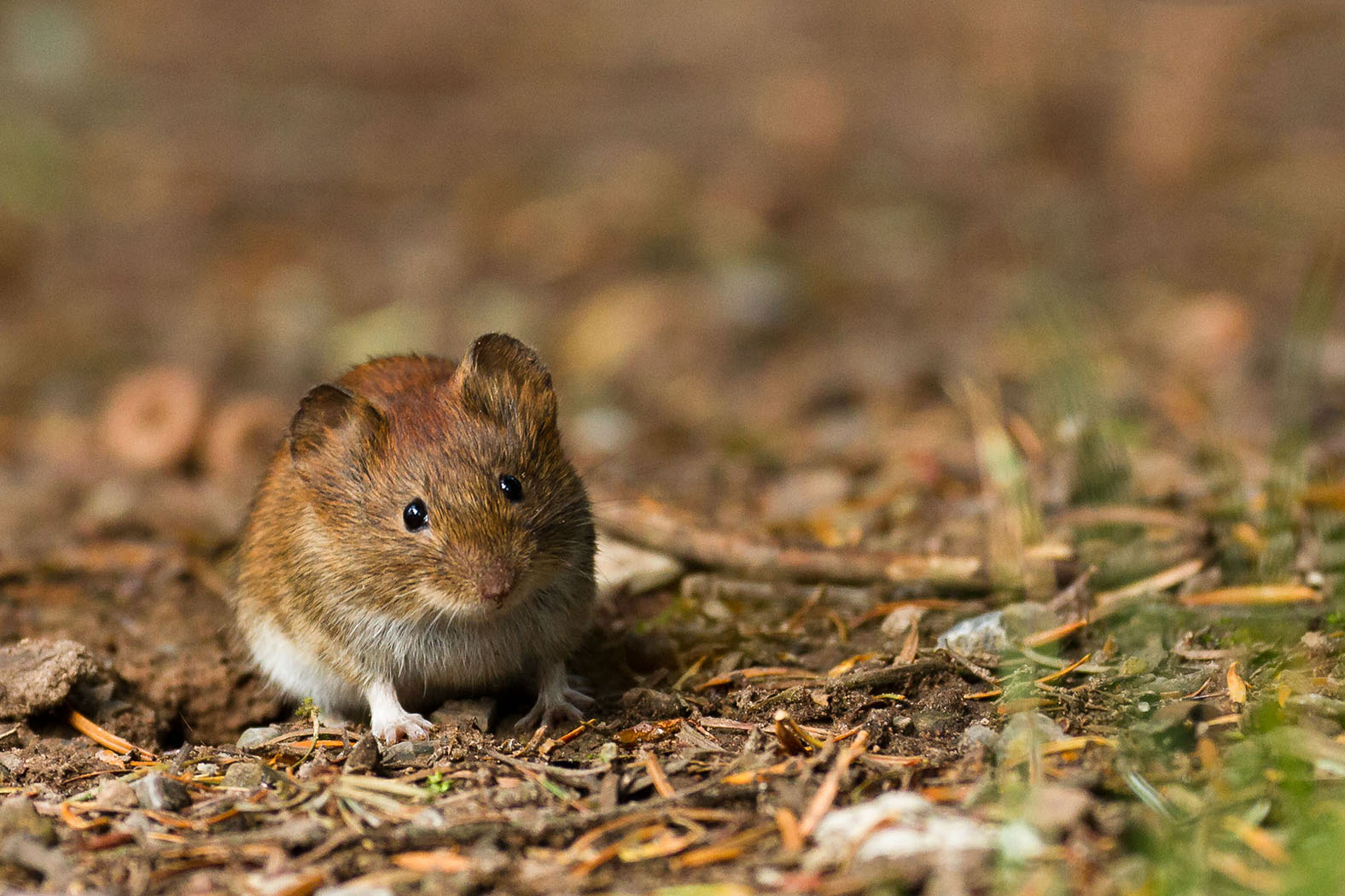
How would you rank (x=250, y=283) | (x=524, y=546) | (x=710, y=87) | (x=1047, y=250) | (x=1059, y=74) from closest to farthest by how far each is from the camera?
(x=524, y=546) < (x=1047, y=250) < (x=250, y=283) < (x=1059, y=74) < (x=710, y=87)

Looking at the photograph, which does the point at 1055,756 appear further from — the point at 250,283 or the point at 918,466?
the point at 250,283

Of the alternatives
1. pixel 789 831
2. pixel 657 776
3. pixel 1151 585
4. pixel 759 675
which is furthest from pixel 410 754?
pixel 1151 585

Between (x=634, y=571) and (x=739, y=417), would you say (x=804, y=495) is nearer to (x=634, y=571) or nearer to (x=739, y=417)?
(x=634, y=571)

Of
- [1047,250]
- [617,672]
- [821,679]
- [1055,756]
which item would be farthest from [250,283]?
[1055,756]

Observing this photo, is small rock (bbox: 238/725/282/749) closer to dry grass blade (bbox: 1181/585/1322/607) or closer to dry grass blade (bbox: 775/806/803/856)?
dry grass blade (bbox: 775/806/803/856)

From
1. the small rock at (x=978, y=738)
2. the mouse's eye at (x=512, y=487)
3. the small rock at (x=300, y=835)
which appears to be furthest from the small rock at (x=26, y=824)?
the small rock at (x=978, y=738)

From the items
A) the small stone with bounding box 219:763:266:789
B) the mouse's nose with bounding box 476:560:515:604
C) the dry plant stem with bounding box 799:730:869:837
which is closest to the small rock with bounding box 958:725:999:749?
the dry plant stem with bounding box 799:730:869:837

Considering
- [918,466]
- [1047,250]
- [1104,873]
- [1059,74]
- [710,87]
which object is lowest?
[1104,873]
